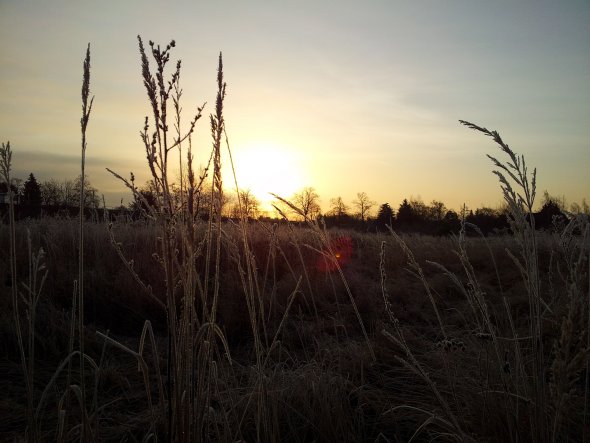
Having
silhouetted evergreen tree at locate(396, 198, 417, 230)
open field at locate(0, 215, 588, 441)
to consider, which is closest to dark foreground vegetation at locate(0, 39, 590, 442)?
open field at locate(0, 215, 588, 441)

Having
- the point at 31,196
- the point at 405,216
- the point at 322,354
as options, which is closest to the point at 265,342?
the point at 322,354

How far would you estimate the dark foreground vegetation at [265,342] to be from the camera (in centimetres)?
120

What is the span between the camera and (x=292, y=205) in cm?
178

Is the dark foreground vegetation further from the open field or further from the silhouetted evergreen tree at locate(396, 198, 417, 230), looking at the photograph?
the silhouetted evergreen tree at locate(396, 198, 417, 230)

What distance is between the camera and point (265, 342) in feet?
12.1

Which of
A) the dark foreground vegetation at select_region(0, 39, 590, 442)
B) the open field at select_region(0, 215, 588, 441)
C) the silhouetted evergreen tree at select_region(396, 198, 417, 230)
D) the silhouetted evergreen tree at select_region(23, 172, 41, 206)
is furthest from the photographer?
the silhouetted evergreen tree at select_region(396, 198, 417, 230)

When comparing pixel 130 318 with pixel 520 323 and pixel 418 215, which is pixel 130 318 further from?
pixel 418 215

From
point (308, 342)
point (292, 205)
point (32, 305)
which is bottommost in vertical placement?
point (308, 342)

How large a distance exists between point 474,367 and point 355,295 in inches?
116

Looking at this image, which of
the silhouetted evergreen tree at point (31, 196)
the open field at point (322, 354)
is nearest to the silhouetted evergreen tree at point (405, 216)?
the silhouetted evergreen tree at point (31, 196)

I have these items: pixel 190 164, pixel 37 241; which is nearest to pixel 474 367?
pixel 190 164

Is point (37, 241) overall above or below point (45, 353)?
above

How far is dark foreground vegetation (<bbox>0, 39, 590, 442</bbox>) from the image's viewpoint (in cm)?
120

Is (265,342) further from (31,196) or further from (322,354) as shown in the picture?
(31,196)
